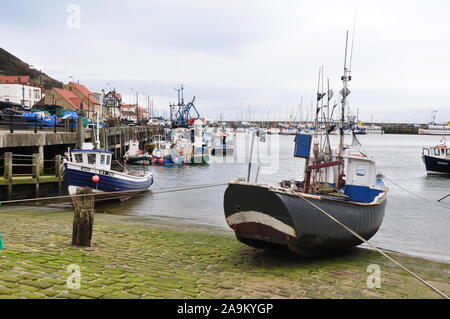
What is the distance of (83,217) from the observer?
9656 millimetres

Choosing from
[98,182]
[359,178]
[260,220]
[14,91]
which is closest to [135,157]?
[98,182]

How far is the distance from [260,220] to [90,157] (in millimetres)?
15380

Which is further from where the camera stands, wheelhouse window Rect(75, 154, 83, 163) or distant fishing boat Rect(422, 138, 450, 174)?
distant fishing boat Rect(422, 138, 450, 174)

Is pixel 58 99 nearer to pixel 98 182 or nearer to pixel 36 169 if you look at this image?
pixel 36 169

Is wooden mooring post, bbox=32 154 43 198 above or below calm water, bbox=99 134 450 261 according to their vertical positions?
above

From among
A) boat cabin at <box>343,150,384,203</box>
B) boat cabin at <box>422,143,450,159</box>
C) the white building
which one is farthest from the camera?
the white building

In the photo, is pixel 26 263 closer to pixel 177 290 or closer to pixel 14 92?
pixel 177 290

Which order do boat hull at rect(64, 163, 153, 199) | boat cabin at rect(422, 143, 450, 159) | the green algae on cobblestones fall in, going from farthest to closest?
boat cabin at rect(422, 143, 450, 159) < boat hull at rect(64, 163, 153, 199) < the green algae on cobblestones

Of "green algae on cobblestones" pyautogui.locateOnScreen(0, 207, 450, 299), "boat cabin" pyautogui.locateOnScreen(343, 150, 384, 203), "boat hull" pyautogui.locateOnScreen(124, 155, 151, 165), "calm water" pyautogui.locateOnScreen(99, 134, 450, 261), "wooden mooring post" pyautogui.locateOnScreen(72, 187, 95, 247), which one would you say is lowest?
"calm water" pyautogui.locateOnScreen(99, 134, 450, 261)

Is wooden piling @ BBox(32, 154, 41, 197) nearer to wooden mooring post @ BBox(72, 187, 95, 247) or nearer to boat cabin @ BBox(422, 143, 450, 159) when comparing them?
wooden mooring post @ BBox(72, 187, 95, 247)

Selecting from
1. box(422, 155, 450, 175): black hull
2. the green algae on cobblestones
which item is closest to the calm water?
the green algae on cobblestones

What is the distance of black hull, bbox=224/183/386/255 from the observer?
939 centimetres
